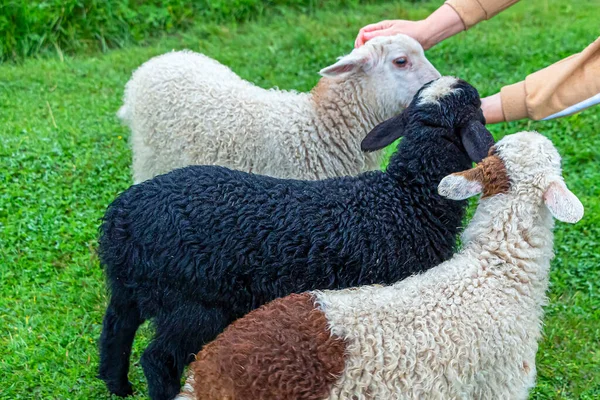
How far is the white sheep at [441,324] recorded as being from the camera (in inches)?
103

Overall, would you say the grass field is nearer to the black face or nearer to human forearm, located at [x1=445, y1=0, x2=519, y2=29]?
the black face

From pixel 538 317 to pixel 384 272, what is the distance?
0.63m

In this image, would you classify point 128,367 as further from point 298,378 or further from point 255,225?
point 298,378

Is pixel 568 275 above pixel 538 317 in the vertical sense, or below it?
below

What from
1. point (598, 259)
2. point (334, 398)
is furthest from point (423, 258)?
point (598, 259)

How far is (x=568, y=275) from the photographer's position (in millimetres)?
4699

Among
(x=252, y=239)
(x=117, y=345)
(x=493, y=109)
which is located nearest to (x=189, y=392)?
(x=252, y=239)

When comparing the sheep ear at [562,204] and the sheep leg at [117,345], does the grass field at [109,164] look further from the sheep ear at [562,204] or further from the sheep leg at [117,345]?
the sheep ear at [562,204]

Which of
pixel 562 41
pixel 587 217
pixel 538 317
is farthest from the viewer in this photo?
pixel 562 41

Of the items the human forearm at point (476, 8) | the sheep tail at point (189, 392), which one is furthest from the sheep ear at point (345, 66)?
the sheep tail at point (189, 392)

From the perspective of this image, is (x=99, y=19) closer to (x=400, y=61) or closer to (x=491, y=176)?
(x=400, y=61)

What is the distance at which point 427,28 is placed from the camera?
14.8ft

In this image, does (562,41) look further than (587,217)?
Yes

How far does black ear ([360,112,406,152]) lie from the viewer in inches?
149
